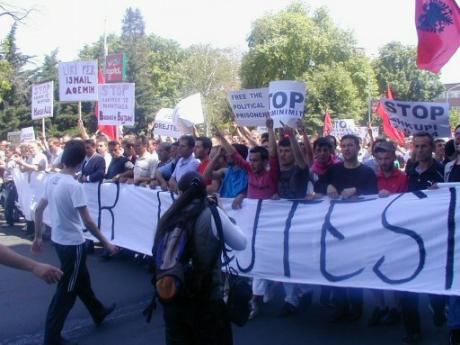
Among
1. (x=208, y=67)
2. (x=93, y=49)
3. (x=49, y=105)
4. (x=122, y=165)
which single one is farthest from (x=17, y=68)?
(x=122, y=165)

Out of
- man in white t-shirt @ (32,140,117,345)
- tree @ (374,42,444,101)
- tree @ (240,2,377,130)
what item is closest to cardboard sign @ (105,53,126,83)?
man in white t-shirt @ (32,140,117,345)

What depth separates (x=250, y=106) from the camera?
9039 millimetres

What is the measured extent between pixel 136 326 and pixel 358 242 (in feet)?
7.59

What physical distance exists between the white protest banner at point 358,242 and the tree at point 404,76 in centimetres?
6439

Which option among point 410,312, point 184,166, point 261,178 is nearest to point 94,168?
point 184,166

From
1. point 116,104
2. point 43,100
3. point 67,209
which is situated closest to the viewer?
point 67,209

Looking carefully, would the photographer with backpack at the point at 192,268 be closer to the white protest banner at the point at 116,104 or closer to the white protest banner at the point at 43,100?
the white protest banner at the point at 116,104

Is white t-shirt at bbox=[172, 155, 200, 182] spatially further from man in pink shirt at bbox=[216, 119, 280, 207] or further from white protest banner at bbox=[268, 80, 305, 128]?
man in pink shirt at bbox=[216, 119, 280, 207]

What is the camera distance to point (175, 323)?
3.65m

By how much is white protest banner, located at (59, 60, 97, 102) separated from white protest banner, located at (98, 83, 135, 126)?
48 cm

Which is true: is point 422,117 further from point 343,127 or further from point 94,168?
point 343,127

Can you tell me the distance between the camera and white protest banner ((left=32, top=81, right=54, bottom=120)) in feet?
45.0

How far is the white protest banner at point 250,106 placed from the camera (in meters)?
8.93

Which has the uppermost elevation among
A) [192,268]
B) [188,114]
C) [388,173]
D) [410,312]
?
[188,114]
